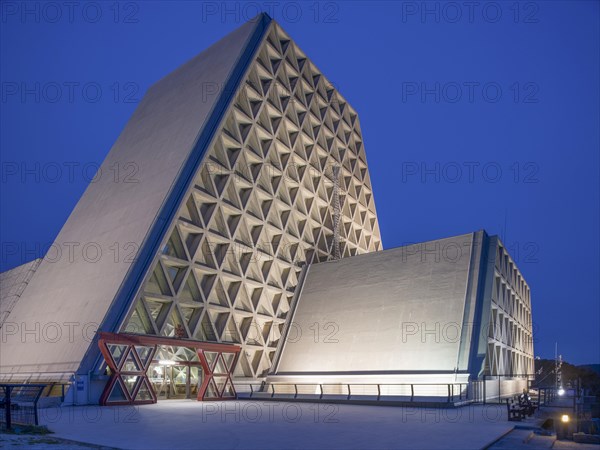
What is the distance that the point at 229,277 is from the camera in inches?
1196

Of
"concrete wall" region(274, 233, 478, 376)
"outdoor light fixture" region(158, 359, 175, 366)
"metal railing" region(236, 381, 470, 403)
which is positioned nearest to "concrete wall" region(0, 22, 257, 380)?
"outdoor light fixture" region(158, 359, 175, 366)

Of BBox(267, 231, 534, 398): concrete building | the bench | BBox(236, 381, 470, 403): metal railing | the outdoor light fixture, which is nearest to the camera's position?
the bench

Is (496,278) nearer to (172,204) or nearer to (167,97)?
(172,204)

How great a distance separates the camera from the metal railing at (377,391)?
71.8ft

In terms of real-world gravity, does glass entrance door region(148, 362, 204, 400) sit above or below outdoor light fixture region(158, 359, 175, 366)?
below

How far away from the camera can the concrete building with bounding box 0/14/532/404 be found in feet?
79.8

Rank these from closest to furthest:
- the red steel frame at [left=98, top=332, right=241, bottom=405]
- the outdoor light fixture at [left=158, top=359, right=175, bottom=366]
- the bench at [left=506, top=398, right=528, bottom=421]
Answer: the bench at [left=506, top=398, right=528, bottom=421]
the red steel frame at [left=98, top=332, right=241, bottom=405]
the outdoor light fixture at [left=158, top=359, right=175, bottom=366]

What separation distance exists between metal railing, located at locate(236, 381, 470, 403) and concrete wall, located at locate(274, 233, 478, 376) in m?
0.88

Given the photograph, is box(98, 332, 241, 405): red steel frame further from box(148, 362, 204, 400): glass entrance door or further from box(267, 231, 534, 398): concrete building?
box(267, 231, 534, 398): concrete building

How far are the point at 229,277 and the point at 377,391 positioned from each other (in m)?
10.6

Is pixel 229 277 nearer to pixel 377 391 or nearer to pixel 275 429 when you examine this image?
pixel 377 391

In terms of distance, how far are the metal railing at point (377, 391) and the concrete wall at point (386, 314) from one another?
0.88 meters

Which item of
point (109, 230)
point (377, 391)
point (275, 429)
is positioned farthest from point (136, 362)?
point (377, 391)

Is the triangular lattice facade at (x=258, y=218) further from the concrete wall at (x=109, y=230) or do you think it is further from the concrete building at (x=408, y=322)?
the concrete building at (x=408, y=322)
